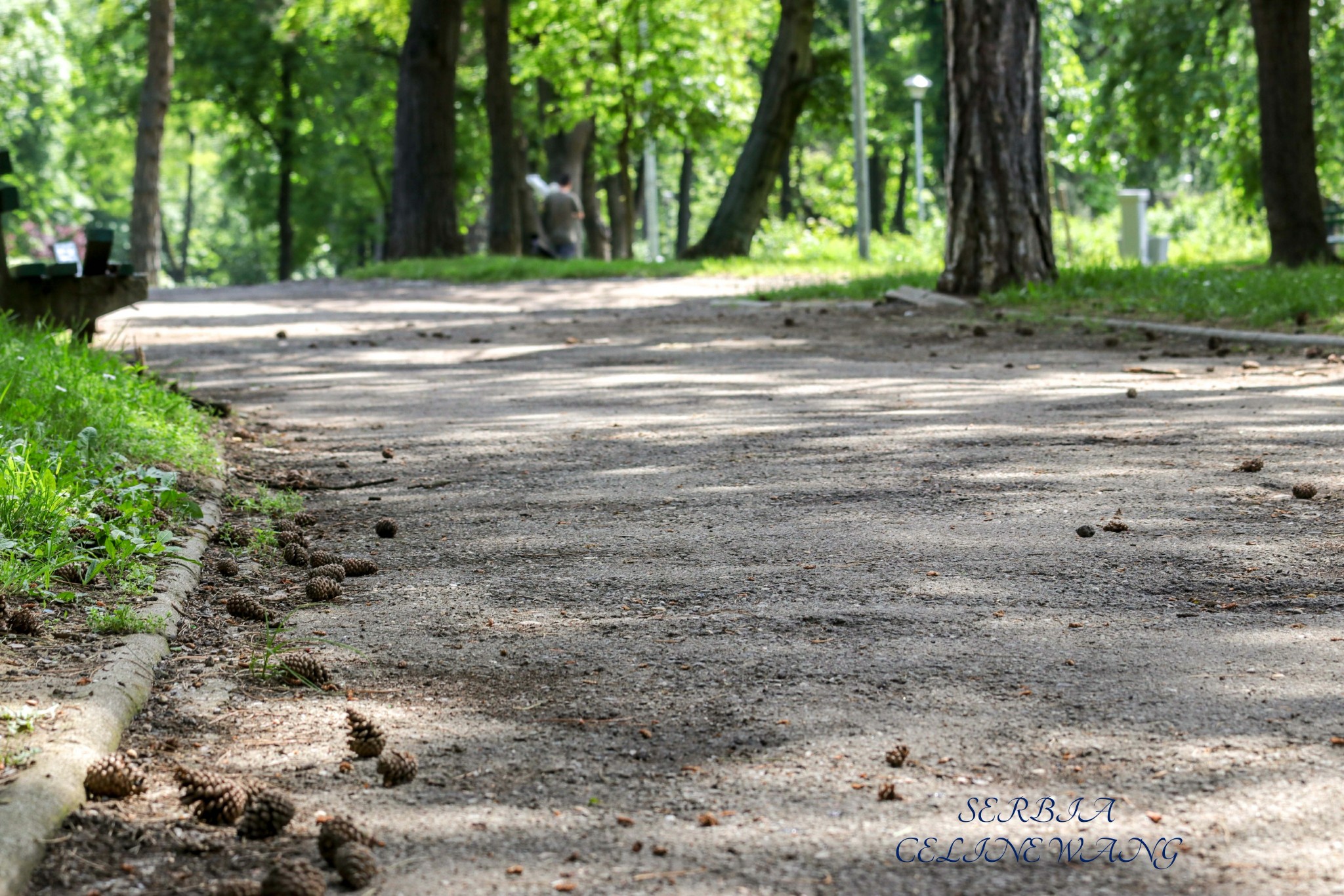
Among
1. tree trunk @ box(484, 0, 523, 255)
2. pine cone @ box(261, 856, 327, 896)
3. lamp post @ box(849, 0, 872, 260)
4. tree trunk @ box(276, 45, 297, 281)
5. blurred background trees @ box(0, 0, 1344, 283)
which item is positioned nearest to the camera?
pine cone @ box(261, 856, 327, 896)

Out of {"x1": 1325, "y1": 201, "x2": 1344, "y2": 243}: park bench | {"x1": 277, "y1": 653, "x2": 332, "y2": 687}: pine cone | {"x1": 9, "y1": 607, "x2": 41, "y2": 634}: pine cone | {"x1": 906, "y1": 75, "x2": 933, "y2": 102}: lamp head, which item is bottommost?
{"x1": 277, "y1": 653, "x2": 332, "y2": 687}: pine cone

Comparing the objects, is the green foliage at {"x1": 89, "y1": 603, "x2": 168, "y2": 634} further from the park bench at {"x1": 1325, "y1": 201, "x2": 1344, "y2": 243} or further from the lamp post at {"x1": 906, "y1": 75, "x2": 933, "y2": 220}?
the lamp post at {"x1": 906, "y1": 75, "x2": 933, "y2": 220}

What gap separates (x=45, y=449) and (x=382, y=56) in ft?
104

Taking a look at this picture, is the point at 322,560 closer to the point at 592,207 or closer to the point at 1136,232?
the point at 1136,232

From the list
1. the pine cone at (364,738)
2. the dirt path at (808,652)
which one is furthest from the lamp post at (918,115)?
the pine cone at (364,738)

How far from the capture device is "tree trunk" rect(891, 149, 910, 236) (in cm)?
5016

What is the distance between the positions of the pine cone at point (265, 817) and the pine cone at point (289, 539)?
85.2 inches

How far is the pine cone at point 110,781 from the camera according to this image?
260 cm

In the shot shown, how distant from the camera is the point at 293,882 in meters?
2.19

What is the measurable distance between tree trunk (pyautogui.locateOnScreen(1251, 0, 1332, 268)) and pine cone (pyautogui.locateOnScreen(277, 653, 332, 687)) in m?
14.8

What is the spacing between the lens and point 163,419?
19.6 ft

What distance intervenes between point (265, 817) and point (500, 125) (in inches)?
907

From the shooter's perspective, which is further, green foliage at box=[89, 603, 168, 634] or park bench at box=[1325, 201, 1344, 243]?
park bench at box=[1325, 201, 1344, 243]

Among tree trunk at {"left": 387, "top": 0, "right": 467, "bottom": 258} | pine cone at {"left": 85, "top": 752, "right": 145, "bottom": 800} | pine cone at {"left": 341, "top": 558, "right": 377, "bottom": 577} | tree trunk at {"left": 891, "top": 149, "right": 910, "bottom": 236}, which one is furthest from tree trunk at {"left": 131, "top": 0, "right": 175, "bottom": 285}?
tree trunk at {"left": 891, "top": 149, "right": 910, "bottom": 236}
